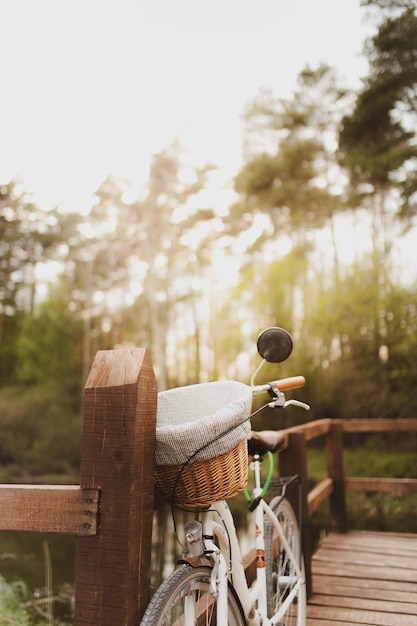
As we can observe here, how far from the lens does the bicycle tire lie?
230cm

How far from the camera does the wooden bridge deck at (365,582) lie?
2.81 meters

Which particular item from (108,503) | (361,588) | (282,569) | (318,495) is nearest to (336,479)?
(318,495)

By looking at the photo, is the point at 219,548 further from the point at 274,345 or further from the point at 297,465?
the point at 297,465

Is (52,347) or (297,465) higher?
(52,347)

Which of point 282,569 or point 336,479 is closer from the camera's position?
point 282,569

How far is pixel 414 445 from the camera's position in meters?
14.5

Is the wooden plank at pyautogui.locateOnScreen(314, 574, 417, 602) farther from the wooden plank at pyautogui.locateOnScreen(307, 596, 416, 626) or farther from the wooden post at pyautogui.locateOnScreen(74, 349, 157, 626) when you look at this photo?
the wooden post at pyautogui.locateOnScreen(74, 349, 157, 626)

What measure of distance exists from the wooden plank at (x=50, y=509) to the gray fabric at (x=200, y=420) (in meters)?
0.23

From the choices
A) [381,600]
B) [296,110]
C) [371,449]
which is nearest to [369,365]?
[371,449]

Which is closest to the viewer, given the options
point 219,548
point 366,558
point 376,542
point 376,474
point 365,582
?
point 219,548

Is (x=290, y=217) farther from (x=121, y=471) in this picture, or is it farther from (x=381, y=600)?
(x=121, y=471)

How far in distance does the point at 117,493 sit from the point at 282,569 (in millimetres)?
1535

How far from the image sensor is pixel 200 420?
57.4 inches

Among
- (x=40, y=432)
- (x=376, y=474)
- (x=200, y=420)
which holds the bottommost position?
(x=376, y=474)
